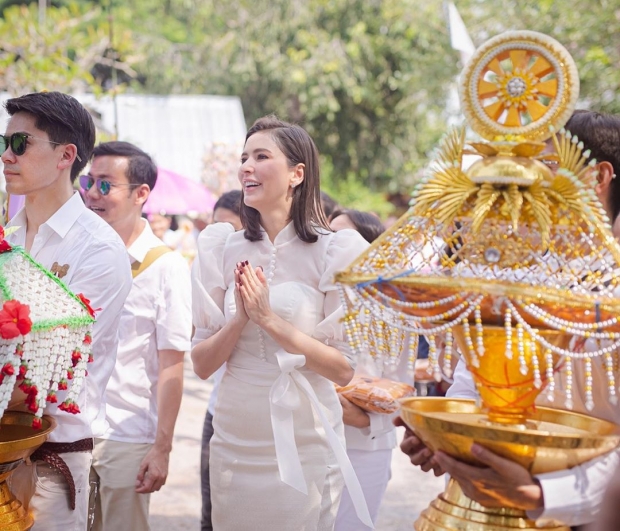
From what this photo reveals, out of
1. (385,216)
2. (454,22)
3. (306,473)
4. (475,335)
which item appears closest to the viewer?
(475,335)

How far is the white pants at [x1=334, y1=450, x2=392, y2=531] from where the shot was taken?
3.88 meters

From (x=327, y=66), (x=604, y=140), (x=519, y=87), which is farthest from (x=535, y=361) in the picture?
(x=327, y=66)

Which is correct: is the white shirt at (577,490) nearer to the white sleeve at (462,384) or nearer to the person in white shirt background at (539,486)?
the person in white shirt background at (539,486)

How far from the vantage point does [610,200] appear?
8.27ft

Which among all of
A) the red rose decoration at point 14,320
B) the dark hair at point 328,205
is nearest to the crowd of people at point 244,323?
the red rose decoration at point 14,320

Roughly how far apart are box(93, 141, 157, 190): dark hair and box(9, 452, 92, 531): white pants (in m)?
1.71

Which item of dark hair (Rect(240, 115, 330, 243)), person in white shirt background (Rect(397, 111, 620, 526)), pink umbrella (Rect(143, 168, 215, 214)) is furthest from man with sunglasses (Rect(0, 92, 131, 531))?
pink umbrella (Rect(143, 168, 215, 214))

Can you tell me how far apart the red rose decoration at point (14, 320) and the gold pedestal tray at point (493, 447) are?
980 mm

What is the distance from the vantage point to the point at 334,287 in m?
3.06

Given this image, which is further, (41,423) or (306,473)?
(306,473)

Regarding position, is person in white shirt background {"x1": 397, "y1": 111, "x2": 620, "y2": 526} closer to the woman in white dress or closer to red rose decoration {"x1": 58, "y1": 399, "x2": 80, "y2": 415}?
red rose decoration {"x1": 58, "y1": 399, "x2": 80, "y2": 415}

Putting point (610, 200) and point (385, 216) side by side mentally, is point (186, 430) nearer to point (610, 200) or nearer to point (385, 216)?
point (610, 200)

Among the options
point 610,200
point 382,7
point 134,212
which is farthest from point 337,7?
point 610,200

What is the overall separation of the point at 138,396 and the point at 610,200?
222cm
